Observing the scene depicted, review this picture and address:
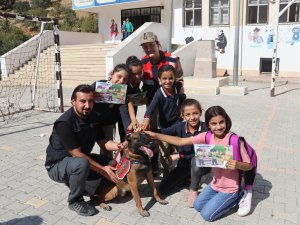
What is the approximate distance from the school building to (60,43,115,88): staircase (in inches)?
152

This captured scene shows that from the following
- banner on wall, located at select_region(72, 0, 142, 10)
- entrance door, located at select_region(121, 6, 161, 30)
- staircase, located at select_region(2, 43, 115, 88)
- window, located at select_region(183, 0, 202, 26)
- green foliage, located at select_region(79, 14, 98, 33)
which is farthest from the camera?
green foliage, located at select_region(79, 14, 98, 33)

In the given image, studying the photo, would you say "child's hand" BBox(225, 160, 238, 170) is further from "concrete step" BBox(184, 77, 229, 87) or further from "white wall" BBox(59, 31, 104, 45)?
"white wall" BBox(59, 31, 104, 45)

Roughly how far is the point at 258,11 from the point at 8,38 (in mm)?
18495

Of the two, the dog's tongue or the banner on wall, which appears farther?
the banner on wall

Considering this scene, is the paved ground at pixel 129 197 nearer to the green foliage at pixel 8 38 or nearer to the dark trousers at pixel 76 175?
the dark trousers at pixel 76 175

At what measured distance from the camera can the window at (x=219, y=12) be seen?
17.8 m

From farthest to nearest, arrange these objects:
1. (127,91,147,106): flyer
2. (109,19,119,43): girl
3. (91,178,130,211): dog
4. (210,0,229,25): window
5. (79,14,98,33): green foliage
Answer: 1. (79,14,98,33): green foliage
2. (109,19,119,43): girl
3. (210,0,229,25): window
4. (127,91,147,106): flyer
5. (91,178,130,211): dog

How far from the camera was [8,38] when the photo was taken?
25094mm

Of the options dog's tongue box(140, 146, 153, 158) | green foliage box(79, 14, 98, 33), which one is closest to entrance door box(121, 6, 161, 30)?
green foliage box(79, 14, 98, 33)

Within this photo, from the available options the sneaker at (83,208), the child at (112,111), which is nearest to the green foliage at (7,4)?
the child at (112,111)

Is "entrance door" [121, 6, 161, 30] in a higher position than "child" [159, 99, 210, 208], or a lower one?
higher

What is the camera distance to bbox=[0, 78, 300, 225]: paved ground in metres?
3.39

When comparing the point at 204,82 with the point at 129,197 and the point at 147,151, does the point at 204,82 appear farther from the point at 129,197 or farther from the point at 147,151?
the point at 147,151

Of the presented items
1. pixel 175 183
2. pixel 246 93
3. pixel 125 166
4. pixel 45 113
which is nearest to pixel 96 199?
pixel 125 166
